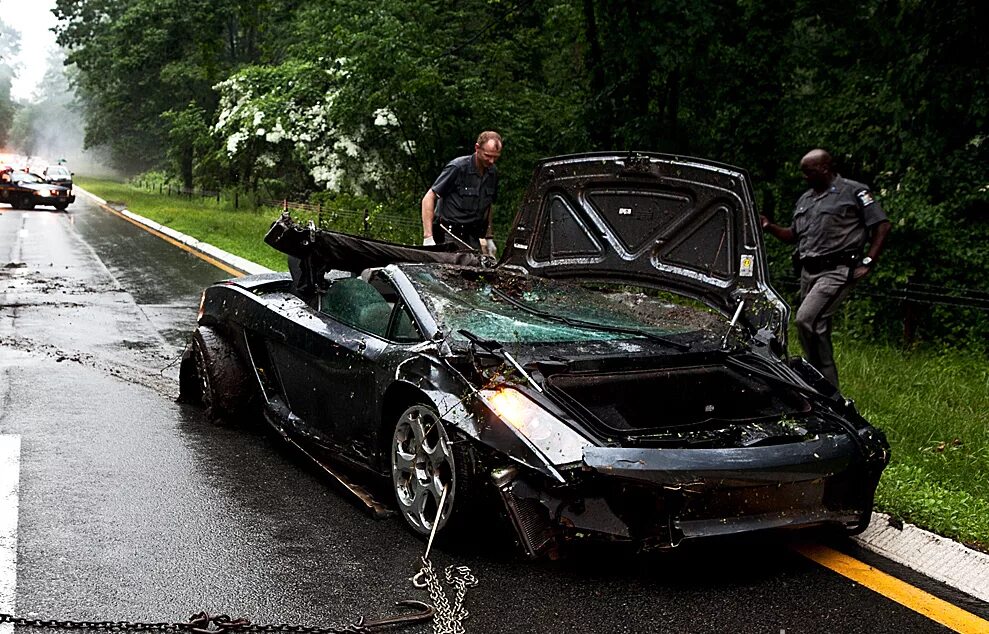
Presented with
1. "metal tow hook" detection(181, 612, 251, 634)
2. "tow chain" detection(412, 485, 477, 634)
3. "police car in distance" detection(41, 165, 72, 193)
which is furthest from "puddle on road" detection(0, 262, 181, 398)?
"police car in distance" detection(41, 165, 72, 193)

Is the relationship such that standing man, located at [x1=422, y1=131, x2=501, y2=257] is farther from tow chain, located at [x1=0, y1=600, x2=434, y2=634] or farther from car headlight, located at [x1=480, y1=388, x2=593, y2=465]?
tow chain, located at [x1=0, y1=600, x2=434, y2=634]

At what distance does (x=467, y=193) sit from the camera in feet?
27.8

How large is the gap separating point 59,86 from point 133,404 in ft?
542

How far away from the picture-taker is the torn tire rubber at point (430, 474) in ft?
14.3

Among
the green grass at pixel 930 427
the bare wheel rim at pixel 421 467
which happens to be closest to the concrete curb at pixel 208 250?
the green grass at pixel 930 427

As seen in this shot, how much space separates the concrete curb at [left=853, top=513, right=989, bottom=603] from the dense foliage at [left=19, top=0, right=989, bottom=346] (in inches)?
217

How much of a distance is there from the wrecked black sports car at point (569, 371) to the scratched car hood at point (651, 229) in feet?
0.04

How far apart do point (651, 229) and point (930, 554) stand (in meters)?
2.40

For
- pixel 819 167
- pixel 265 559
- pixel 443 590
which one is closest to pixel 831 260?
pixel 819 167

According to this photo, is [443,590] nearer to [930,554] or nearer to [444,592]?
[444,592]

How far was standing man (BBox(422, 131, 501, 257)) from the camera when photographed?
8.37 metres

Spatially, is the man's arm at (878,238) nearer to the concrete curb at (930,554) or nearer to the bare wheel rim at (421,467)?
the concrete curb at (930,554)

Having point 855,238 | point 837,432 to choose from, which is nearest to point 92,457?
point 837,432

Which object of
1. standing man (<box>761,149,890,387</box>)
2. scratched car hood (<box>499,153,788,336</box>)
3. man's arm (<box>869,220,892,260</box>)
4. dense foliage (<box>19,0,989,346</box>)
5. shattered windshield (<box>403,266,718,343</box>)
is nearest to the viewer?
shattered windshield (<box>403,266,718,343</box>)
